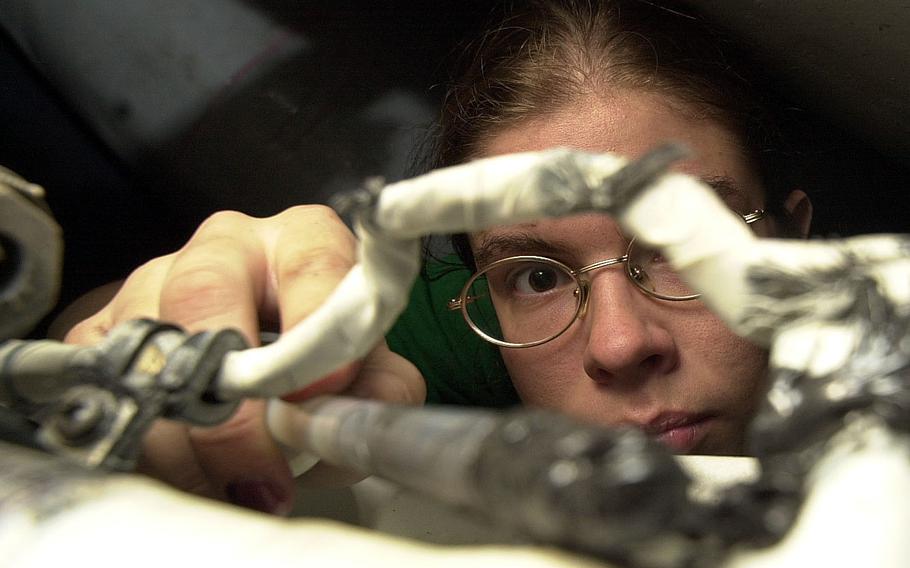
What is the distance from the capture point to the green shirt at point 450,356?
2.47 feet

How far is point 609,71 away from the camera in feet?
1.75

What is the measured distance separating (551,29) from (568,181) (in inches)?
17.6

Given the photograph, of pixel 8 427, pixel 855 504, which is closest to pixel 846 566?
pixel 855 504

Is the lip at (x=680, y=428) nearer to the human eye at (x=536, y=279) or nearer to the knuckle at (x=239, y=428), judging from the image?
the human eye at (x=536, y=279)

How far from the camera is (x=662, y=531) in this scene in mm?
147

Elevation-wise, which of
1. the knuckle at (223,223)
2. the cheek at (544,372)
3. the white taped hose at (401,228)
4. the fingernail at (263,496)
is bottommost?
the cheek at (544,372)

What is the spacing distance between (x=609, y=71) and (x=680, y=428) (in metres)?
0.24

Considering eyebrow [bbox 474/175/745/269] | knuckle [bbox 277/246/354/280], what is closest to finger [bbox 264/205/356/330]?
knuckle [bbox 277/246/354/280]

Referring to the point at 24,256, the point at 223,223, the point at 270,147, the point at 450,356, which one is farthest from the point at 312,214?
the point at 270,147

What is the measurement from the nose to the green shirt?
289 mm

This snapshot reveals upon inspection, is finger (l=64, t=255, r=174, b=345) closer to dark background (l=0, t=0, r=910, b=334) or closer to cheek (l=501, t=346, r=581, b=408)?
cheek (l=501, t=346, r=581, b=408)

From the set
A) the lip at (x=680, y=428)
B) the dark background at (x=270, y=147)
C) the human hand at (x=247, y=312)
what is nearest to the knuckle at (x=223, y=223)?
the human hand at (x=247, y=312)

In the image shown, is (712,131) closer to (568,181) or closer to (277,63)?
(568,181)

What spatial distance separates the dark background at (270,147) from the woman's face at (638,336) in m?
0.30
